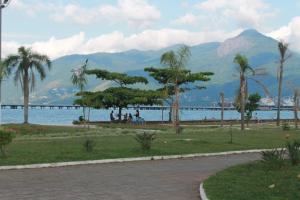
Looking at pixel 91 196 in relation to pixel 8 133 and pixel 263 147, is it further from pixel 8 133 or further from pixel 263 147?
pixel 263 147

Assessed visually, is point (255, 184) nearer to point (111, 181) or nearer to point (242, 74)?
point (111, 181)

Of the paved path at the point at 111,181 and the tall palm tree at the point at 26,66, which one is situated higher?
the tall palm tree at the point at 26,66

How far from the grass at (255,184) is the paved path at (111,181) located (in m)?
0.56

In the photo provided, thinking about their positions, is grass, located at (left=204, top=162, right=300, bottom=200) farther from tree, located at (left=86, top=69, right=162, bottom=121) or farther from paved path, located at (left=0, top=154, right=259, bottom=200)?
tree, located at (left=86, top=69, right=162, bottom=121)

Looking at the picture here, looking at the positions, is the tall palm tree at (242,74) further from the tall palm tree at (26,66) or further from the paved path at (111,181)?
the paved path at (111,181)

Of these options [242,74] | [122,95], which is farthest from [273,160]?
[122,95]

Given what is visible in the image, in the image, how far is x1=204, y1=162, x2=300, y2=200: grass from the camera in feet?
33.0

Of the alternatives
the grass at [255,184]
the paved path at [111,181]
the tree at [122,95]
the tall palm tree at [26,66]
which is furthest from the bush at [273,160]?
the tree at [122,95]

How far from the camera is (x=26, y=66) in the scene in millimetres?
41875

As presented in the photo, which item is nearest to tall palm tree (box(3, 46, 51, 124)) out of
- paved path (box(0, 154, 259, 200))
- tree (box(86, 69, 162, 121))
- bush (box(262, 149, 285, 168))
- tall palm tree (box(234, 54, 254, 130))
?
tree (box(86, 69, 162, 121))

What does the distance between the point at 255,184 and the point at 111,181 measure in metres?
3.28

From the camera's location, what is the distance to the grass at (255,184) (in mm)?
10047

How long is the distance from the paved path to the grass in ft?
1.83

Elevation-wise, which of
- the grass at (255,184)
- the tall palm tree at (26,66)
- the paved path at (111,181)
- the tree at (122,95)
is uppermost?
the tall palm tree at (26,66)
